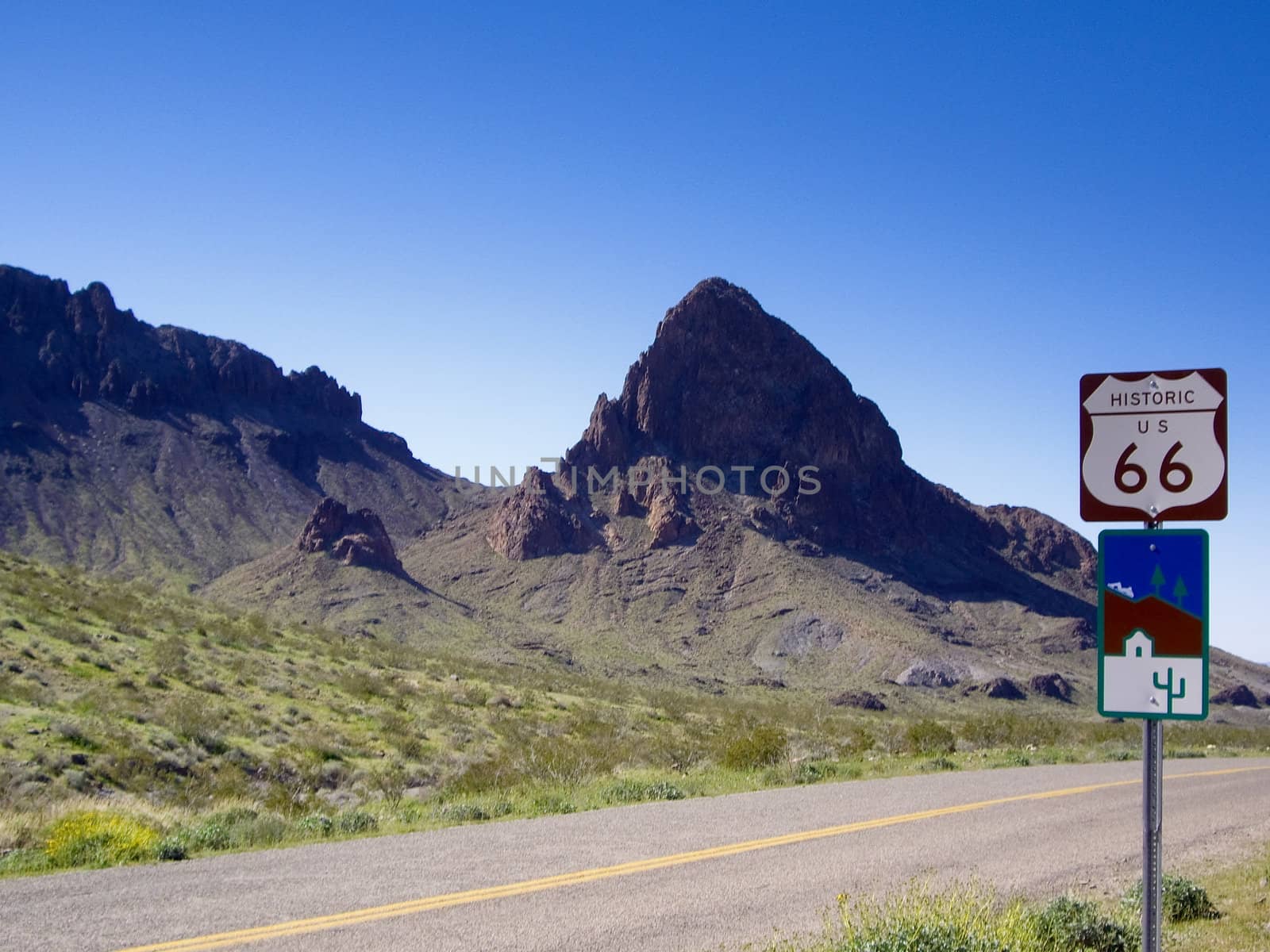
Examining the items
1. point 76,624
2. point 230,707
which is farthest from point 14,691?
point 76,624

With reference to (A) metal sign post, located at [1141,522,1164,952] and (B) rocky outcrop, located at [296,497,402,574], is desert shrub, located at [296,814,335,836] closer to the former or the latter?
(A) metal sign post, located at [1141,522,1164,952]

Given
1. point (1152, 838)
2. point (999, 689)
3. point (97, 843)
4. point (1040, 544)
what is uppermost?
point (1040, 544)

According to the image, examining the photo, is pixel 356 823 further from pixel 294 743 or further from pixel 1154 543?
pixel 1154 543

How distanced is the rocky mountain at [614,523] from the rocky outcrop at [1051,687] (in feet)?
0.60

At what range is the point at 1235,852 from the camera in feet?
38.5

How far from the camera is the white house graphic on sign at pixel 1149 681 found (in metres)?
4.12

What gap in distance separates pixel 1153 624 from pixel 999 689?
7385cm

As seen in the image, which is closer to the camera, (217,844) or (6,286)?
(217,844)

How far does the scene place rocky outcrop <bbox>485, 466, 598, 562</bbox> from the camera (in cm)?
9831

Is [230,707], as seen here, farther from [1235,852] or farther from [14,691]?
[1235,852]

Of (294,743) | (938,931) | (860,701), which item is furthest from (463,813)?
(860,701)

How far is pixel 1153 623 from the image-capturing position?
13.9 feet

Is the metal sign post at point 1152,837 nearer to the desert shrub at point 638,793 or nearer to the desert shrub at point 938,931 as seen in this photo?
the desert shrub at point 938,931

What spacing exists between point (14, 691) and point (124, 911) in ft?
45.7
